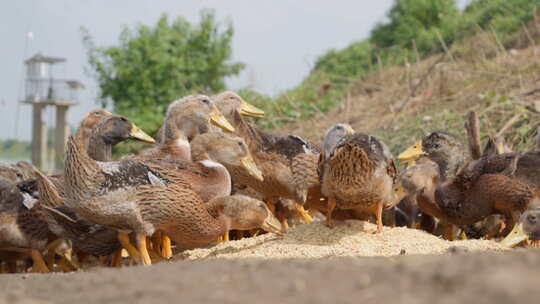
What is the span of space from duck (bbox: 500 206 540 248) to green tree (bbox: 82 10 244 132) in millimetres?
10218

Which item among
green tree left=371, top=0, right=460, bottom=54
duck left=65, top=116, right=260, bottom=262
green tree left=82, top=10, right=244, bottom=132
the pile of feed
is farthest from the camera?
green tree left=371, top=0, right=460, bottom=54

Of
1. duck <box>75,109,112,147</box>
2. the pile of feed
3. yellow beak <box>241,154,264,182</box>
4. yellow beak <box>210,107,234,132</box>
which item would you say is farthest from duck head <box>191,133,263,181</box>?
duck <box>75,109,112,147</box>

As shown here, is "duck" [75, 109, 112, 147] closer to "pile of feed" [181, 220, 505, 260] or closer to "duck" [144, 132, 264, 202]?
"duck" [144, 132, 264, 202]

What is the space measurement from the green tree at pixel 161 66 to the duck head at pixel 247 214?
30.2 ft

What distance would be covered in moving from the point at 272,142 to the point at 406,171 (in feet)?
5.14

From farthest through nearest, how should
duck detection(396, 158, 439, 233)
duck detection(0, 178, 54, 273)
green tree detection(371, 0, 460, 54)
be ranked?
green tree detection(371, 0, 460, 54) < duck detection(396, 158, 439, 233) < duck detection(0, 178, 54, 273)

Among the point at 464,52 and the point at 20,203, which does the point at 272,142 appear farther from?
the point at 464,52

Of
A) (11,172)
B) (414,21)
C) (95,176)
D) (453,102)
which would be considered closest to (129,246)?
(95,176)

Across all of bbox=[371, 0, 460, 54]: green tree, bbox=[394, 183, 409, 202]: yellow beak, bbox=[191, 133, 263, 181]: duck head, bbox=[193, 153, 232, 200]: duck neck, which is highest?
bbox=[371, 0, 460, 54]: green tree

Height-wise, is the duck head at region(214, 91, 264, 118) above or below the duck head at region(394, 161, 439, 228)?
above

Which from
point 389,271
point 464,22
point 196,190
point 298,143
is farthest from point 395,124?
point 464,22

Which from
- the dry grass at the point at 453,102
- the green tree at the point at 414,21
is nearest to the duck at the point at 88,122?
the dry grass at the point at 453,102

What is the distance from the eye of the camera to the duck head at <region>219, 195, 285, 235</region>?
556 cm

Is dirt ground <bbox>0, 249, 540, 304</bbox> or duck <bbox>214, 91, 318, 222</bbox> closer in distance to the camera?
dirt ground <bbox>0, 249, 540, 304</bbox>
